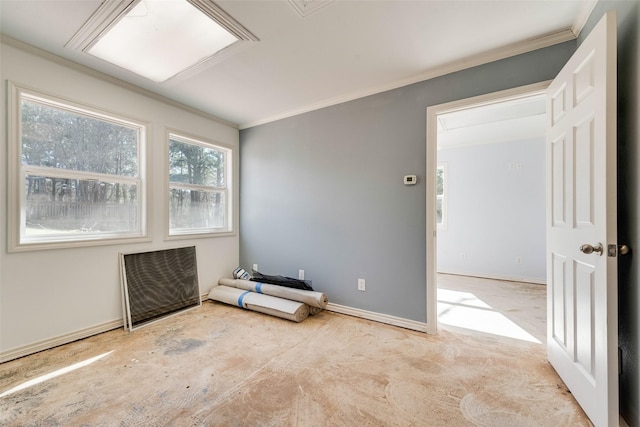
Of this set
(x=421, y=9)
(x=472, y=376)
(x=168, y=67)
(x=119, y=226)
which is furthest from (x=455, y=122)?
(x=119, y=226)

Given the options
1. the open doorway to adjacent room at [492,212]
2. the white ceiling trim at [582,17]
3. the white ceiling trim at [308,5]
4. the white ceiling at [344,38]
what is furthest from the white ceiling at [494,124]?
the white ceiling trim at [308,5]

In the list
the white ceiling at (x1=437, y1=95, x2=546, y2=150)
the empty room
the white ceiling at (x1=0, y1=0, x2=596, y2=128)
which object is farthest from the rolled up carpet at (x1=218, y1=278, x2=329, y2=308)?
the white ceiling at (x1=437, y1=95, x2=546, y2=150)

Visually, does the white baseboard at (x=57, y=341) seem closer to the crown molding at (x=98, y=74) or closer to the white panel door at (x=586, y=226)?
the crown molding at (x=98, y=74)

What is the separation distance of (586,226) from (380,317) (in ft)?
5.97

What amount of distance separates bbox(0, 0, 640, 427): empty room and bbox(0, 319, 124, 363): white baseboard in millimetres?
13

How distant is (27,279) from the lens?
2.00 m

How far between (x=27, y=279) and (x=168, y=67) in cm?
210

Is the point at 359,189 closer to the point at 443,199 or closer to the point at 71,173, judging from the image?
the point at 71,173

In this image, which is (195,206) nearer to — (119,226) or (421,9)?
(119,226)

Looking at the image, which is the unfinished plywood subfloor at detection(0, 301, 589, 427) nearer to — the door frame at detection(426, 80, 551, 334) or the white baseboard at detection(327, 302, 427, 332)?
the white baseboard at detection(327, 302, 427, 332)

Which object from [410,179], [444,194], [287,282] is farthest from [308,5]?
[444,194]

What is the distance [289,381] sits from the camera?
5.51 ft

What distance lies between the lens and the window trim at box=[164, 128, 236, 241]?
292 centimetres

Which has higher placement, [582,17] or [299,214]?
[582,17]
